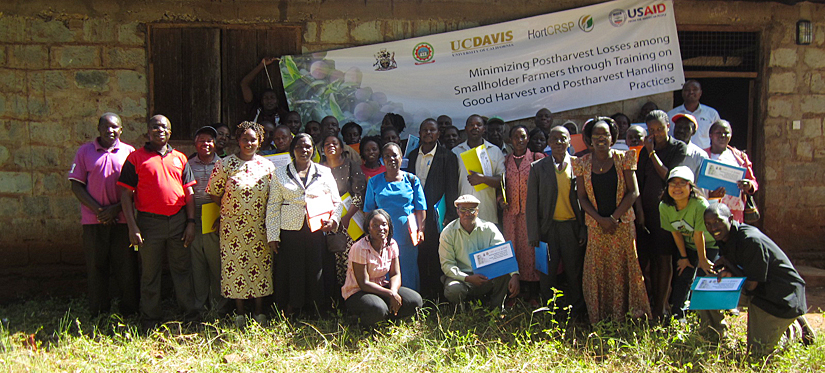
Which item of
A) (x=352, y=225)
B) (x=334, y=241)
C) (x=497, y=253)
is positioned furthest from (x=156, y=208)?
(x=497, y=253)

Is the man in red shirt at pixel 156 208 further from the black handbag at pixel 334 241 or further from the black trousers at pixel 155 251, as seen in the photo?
the black handbag at pixel 334 241

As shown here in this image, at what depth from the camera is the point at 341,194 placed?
4672 millimetres

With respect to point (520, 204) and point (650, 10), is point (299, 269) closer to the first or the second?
point (520, 204)

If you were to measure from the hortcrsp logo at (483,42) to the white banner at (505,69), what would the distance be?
0.01 metres

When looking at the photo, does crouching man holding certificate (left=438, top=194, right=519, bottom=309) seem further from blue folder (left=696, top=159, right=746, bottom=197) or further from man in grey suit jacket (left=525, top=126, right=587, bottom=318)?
blue folder (left=696, top=159, right=746, bottom=197)

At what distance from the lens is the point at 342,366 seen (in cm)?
355

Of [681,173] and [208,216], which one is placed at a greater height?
[681,173]

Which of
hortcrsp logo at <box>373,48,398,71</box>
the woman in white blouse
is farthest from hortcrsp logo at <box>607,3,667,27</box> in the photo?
the woman in white blouse

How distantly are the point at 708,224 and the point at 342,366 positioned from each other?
241 cm

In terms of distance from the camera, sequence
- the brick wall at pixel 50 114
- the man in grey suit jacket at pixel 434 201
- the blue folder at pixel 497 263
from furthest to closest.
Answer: the brick wall at pixel 50 114 < the man in grey suit jacket at pixel 434 201 < the blue folder at pixel 497 263

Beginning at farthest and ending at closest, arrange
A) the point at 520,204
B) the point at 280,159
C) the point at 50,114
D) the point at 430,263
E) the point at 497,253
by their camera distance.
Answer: the point at 50,114
the point at 430,263
the point at 520,204
the point at 280,159
the point at 497,253

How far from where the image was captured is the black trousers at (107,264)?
4520 mm

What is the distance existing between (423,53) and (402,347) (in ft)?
10.7

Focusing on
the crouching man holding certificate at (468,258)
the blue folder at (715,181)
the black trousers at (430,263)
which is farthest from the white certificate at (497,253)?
the blue folder at (715,181)
